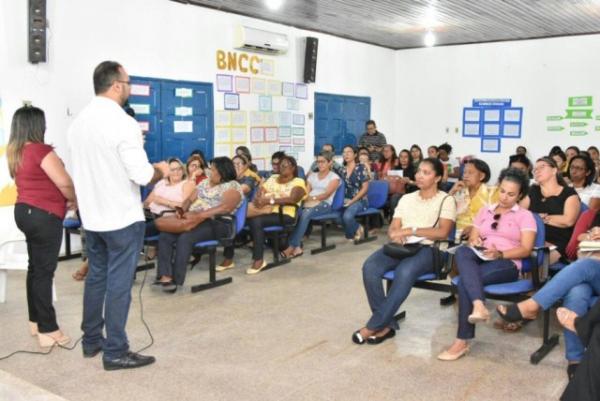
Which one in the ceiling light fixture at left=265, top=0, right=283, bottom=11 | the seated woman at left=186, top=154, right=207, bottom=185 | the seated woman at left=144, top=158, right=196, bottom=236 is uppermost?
the ceiling light fixture at left=265, top=0, right=283, bottom=11

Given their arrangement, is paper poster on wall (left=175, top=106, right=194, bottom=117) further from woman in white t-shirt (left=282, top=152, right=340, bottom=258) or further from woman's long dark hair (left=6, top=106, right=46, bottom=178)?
woman's long dark hair (left=6, top=106, right=46, bottom=178)

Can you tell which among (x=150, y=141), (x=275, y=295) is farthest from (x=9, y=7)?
(x=275, y=295)

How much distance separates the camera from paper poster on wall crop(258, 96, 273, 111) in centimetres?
899

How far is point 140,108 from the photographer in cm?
729

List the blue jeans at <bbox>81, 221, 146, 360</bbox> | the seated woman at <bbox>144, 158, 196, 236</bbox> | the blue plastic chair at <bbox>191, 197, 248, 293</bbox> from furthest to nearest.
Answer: the seated woman at <bbox>144, 158, 196, 236</bbox> < the blue plastic chair at <bbox>191, 197, 248, 293</bbox> < the blue jeans at <bbox>81, 221, 146, 360</bbox>

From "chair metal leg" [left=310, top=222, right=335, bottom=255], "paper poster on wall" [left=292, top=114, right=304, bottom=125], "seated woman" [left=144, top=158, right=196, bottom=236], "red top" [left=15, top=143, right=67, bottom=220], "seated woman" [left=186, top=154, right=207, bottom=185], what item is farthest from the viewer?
"paper poster on wall" [left=292, top=114, right=304, bottom=125]

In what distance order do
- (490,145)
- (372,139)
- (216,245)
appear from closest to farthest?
(216,245) < (372,139) < (490,145)

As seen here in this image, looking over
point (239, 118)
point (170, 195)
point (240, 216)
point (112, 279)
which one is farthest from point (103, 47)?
point (112, 279)

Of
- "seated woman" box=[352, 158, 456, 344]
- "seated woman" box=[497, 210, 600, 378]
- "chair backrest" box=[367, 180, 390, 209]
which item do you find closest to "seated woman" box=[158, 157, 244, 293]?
"seated woman" box=[352, 158, 456, 344]

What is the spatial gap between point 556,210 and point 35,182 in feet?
11.1

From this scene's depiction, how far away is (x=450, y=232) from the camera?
4.06m

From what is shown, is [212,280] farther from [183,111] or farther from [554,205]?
[183,111]

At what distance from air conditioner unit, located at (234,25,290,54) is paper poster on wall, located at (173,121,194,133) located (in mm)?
1360

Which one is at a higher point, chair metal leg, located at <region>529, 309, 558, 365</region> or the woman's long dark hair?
the woman's long dark hair
